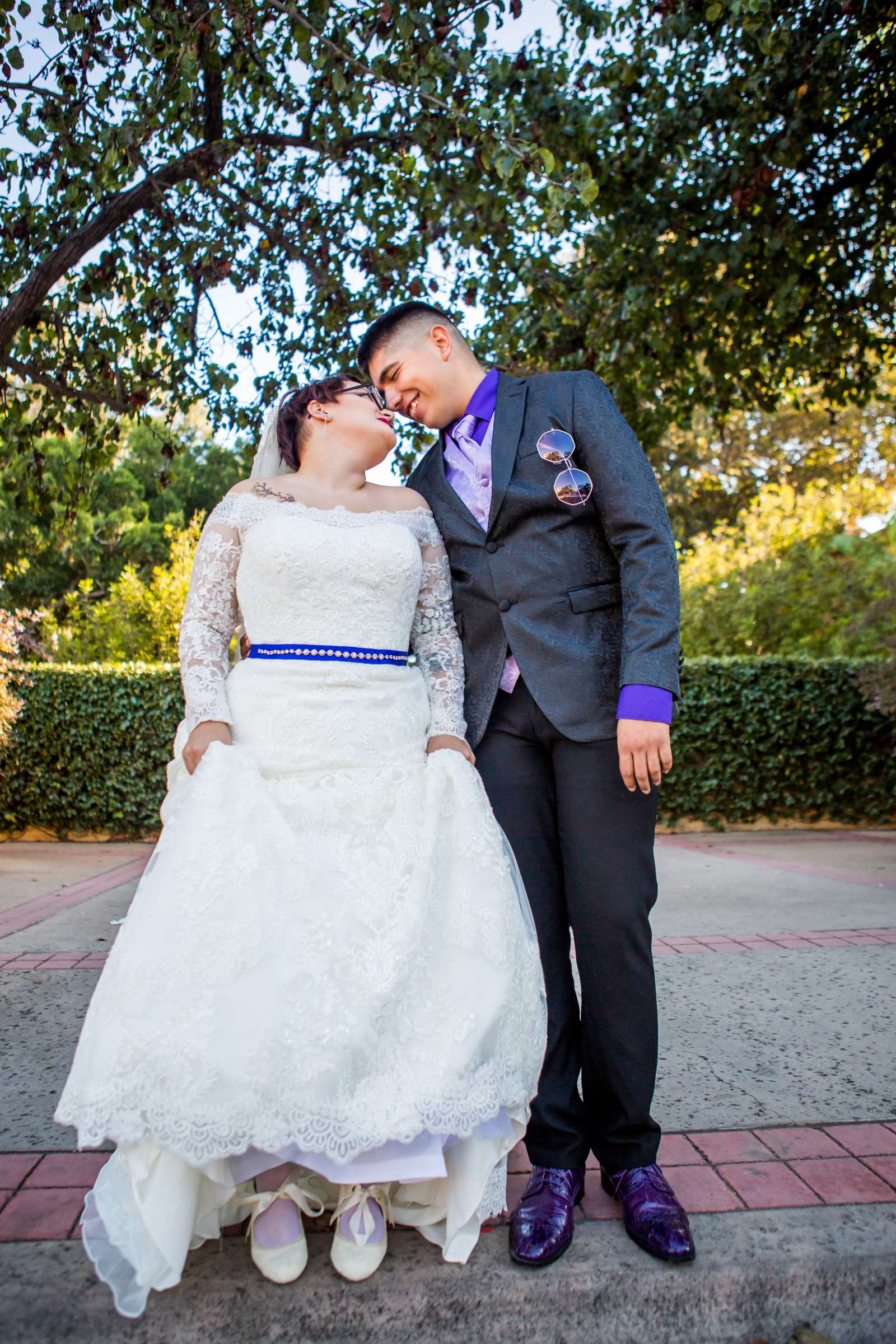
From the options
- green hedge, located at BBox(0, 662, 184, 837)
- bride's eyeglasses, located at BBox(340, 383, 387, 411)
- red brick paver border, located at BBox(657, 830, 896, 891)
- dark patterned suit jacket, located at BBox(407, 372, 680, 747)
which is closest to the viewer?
dark patterned suit jacket, located at BBox(407, 372, 680, 747)

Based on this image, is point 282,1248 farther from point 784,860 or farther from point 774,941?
point 784,860

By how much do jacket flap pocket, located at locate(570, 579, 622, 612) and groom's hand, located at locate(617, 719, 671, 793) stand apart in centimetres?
31

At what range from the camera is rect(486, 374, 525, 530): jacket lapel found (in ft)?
7.46

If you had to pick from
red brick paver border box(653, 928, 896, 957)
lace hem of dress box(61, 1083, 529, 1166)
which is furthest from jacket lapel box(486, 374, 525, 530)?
red brick paver border box(653, 928, 896, 957)

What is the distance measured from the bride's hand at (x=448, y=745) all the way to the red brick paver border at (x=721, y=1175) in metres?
1.04

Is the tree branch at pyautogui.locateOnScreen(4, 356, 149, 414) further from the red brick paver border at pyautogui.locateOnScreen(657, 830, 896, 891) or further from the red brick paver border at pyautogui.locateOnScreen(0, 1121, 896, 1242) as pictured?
the red brick paver border at pyautogui.locateOnScreen(657, 830, 896, 891)

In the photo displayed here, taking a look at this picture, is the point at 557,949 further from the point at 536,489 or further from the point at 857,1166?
the point at 536,489

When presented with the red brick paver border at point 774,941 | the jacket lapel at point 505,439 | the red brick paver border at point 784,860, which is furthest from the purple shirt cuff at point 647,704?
the red brick paver border at point 784,860

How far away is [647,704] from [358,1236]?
1.24 metres

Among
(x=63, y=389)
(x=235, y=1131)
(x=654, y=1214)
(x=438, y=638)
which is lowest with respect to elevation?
(x=654, y=1214)

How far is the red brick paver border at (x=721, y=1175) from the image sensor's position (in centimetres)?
208

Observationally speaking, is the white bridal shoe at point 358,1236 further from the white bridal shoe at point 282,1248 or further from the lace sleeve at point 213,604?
the lace sleeve at point 213,604

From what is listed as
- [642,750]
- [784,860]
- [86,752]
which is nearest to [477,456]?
[642,750]

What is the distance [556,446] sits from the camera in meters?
2.24
